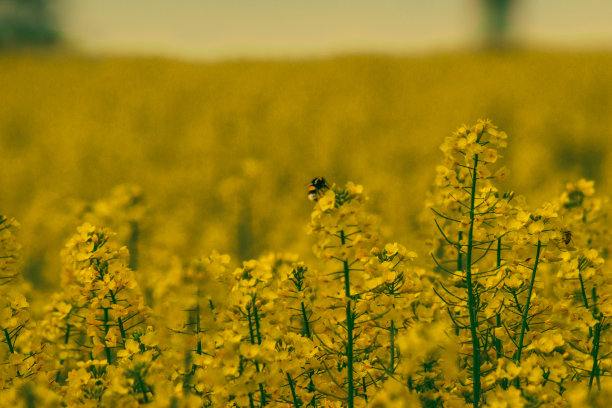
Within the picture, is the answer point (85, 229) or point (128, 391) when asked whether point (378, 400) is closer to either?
point (128, 391)

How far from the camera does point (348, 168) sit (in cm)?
1200

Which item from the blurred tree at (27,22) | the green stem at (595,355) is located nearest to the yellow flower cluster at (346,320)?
the green stem at (595,355)

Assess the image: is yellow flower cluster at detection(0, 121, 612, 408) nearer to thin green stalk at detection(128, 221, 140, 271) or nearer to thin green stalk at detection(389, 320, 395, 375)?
thin green stalk at detection(389, 320, 395, 375)

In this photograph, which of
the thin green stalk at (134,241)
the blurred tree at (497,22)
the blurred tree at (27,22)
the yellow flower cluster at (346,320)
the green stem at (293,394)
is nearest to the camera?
the yellow flower cluster at (346,320)

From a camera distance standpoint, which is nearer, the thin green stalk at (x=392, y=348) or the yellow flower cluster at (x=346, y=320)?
the yellow flower cluster at (x=346, y=320)

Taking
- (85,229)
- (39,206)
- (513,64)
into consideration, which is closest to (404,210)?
(39,206)

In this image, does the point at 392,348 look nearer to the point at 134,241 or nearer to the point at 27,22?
the point at 134,241

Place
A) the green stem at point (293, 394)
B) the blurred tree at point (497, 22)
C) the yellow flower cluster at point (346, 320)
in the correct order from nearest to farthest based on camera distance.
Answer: the yellow flower cluster at point (346, 320), the green stem at point (293, 394), the blurred tree at point (497, 22)

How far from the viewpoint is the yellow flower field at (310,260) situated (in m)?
2.27

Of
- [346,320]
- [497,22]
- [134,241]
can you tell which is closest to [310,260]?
[134,241]

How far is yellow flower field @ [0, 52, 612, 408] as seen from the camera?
2.27m

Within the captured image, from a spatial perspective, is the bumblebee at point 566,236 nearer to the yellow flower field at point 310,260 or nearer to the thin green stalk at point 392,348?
the yellow flower field at point 310,260

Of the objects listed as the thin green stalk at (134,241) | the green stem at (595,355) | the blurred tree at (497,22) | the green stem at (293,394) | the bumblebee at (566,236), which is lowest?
the green stem at (293,394)

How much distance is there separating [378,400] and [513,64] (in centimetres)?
2455
